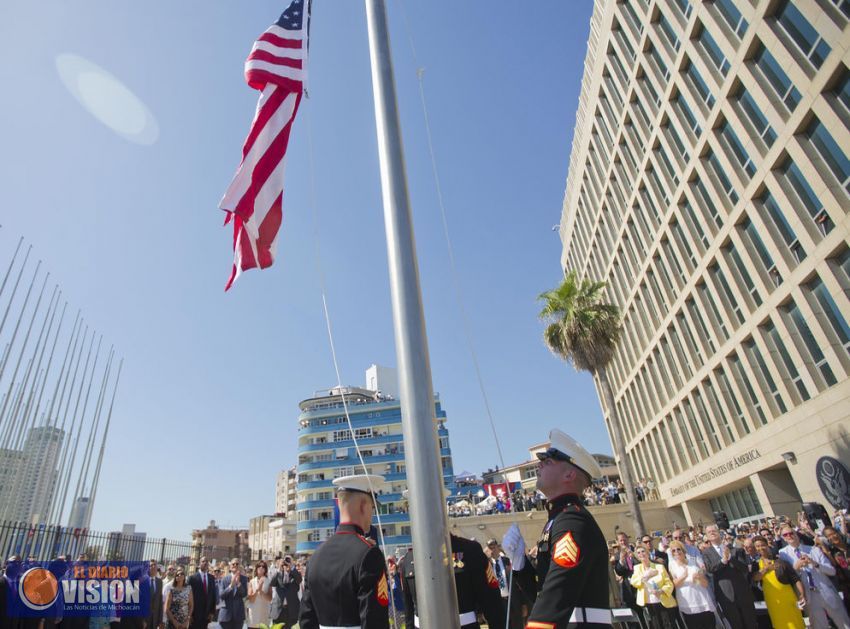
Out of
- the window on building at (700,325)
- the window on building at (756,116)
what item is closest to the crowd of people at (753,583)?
the window on building at (756,116)

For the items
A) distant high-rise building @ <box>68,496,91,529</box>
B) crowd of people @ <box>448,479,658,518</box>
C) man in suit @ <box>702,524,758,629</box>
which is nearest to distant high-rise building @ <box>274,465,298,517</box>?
distant high-rise building @ <box>68,496,91,529</box>

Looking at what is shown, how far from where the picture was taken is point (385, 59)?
3957 mm

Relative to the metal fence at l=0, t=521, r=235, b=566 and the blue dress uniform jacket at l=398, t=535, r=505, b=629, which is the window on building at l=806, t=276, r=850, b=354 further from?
the metal fence at l=0, t=521, r=235, b=566

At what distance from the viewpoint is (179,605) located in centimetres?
926

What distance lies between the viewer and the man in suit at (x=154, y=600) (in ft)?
32.6

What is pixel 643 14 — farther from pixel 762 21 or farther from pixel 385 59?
pixel 385 59

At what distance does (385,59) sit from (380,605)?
389 centimetres

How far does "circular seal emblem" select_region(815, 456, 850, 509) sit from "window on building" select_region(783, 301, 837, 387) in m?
2.67

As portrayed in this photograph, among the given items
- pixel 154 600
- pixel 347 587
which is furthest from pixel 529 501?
pixel 347 587

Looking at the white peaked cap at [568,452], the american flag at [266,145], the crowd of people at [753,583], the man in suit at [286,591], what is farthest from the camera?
the man in suit at [286,591]

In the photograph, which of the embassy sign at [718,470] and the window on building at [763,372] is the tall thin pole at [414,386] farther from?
the embassy sign at [718,470]

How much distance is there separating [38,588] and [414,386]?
8554mm

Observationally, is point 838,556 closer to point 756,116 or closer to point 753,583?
point 753,583

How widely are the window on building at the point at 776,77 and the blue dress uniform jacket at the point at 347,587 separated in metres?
19.7
